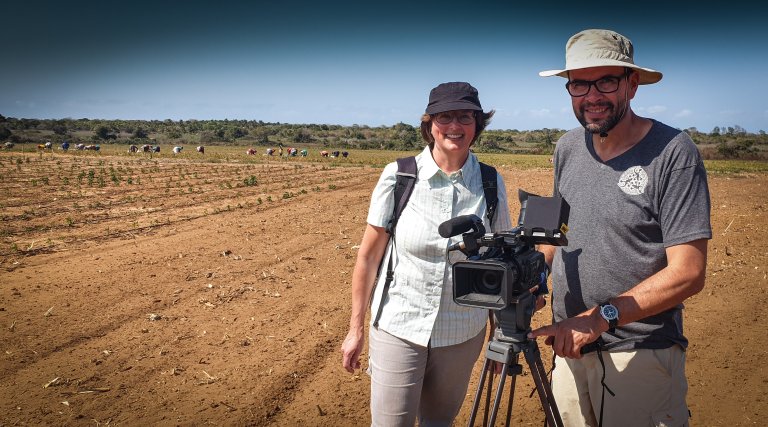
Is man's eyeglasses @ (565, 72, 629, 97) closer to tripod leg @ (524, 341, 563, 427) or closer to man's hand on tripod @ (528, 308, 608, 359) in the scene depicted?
man's hand on tripod @ (528, 308, 608, 359)

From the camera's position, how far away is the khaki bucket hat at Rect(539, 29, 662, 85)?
7.09ft

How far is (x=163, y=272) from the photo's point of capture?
7.54 meters

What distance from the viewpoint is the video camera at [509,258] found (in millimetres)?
1899

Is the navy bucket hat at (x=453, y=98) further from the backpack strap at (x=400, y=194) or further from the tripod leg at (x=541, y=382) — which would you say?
the tripod leg at (x=541, y=382)

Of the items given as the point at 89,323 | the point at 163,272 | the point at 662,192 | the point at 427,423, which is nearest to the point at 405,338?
the point at 427,423

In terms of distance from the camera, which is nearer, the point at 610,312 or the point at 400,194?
the point at 610,312

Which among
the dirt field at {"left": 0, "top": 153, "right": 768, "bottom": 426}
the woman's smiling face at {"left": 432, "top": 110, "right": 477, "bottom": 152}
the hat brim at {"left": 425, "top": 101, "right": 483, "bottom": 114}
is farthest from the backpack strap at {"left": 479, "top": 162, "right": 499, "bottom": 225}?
the dirt field at {"left": 0, "top": 153, "right": 768, "bottom": 426}

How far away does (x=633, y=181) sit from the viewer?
6.95 ft

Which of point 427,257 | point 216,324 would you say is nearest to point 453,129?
point 427,257

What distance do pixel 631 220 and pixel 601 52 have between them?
0.68 m

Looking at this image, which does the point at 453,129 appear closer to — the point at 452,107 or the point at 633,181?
the point at 452,107

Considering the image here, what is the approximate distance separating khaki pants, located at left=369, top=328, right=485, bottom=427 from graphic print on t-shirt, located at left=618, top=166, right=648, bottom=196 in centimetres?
95

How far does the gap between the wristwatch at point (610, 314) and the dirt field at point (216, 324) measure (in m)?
2.39

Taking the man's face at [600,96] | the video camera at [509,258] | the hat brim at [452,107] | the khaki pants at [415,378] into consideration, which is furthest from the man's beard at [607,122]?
the khaki pants at [415,378]
